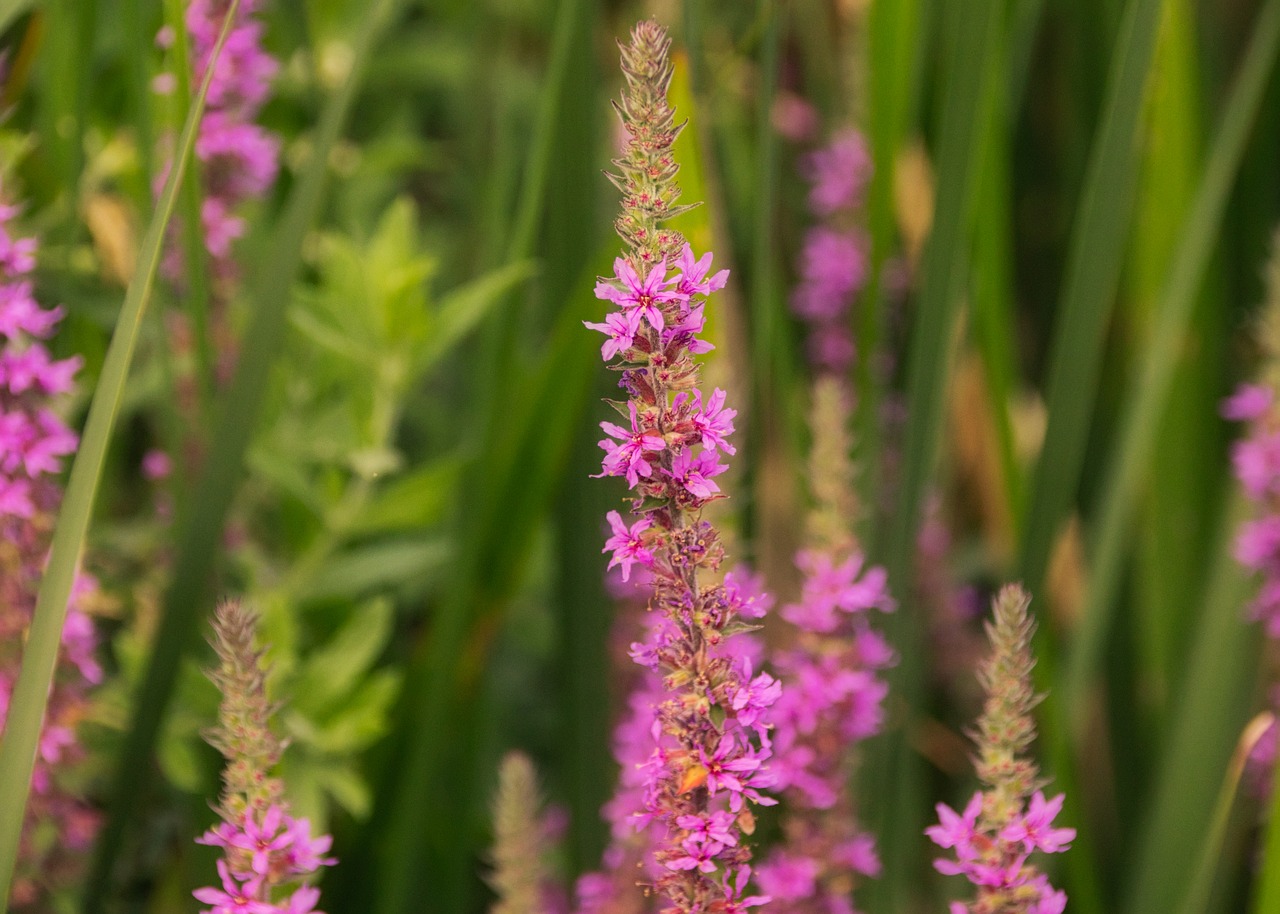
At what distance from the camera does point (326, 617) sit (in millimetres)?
1635

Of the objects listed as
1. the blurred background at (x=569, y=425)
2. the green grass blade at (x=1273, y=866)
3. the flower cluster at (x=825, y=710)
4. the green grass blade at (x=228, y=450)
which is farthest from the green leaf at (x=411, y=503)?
the green grass blade at (x=1273, y=866)

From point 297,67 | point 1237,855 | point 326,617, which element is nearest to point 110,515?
point 326,617

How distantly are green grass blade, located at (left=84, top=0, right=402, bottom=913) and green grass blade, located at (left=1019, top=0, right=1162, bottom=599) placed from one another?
0.72 meters

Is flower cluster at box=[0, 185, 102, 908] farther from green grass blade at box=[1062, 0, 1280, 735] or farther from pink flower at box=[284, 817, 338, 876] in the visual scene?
green grass blade at box=[1062, 0, 1280, 735]

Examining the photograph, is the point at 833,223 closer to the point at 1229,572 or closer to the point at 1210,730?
the point at 1229,572

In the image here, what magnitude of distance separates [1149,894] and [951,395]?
2.65 ft

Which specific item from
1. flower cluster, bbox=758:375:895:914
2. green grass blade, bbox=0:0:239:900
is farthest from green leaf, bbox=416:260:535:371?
green grass blade, bbox=0:0:239:900

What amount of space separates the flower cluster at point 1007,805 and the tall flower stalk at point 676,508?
16 cm

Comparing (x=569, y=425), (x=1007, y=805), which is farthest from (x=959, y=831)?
(x=569, y=425)

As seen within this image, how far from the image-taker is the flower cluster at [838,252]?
6.60ft

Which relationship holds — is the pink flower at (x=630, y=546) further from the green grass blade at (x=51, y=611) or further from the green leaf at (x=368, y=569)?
the green leaf at (x=368, y=569)

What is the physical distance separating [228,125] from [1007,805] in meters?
1.12

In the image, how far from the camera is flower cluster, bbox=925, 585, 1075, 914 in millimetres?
884

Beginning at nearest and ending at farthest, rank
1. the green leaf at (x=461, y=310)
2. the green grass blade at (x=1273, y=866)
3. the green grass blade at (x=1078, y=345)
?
the green grass blade at (x=1273, y=866), the green grass blade at (x=1078, y=345), the green leaf at (x=461, y=310)
